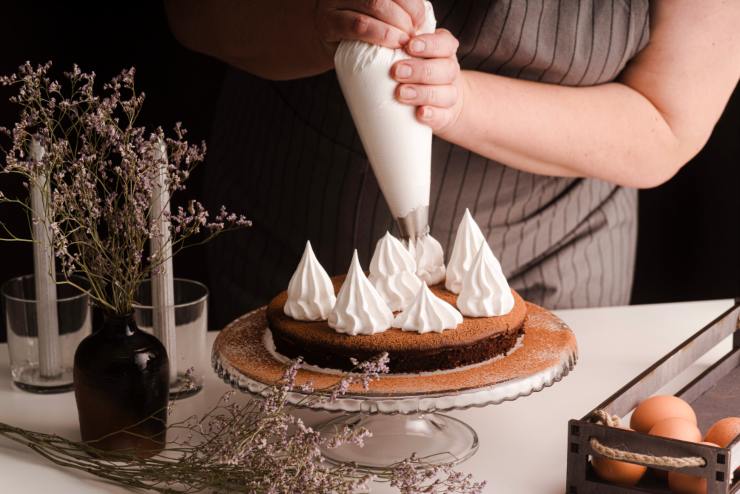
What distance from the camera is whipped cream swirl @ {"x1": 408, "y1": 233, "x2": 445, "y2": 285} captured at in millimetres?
1381

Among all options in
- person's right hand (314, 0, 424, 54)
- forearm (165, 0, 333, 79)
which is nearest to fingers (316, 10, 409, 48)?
person's right hand (314, 0, 424, 54)

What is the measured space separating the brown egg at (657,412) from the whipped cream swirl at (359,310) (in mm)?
298

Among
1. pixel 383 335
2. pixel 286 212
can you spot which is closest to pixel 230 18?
pixel 286 212

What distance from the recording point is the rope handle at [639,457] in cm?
100

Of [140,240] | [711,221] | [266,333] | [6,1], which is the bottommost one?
[711,221]

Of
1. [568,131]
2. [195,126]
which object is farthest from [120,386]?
[195,126]

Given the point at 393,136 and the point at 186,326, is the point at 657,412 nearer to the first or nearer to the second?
the point at 393,136

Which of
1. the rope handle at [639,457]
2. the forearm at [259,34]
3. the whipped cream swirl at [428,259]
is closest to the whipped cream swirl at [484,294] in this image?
the whipped cream swirl at [428,259]

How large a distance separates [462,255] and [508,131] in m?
0.37

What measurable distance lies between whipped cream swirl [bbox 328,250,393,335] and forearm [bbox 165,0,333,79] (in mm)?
511

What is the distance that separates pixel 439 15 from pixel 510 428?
2.41ft

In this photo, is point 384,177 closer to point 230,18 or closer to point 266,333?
point 266,333

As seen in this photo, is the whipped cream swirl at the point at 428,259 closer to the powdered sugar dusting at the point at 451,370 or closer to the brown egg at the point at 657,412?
the powdered sugar dusting at the point at 451,370

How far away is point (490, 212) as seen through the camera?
1872 mm
